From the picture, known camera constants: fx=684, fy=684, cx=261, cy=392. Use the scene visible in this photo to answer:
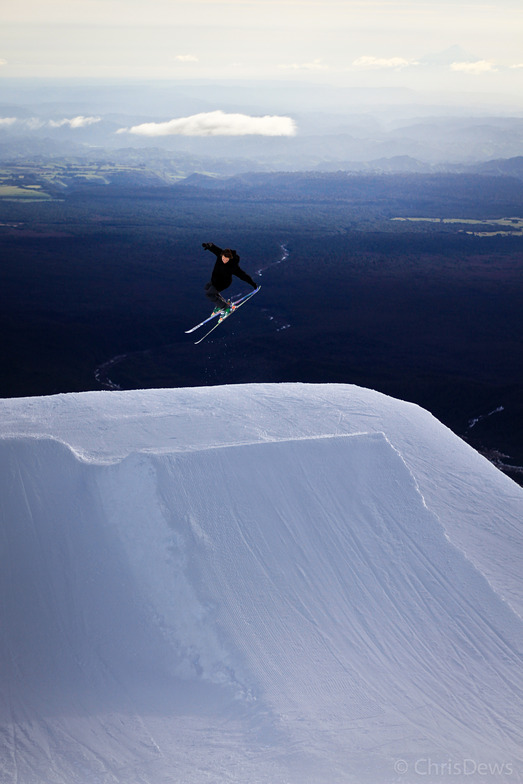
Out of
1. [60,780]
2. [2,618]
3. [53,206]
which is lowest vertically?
[60,780]

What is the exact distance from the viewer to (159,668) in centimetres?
1310

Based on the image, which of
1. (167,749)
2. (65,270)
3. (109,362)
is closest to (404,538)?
(167,749)

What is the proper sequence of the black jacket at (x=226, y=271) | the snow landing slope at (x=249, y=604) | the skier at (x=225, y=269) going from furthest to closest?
the black jacket at (x=226, y=271) → the skier at (x=225, y=269) → the snow landing slope at (x=249, y=604)

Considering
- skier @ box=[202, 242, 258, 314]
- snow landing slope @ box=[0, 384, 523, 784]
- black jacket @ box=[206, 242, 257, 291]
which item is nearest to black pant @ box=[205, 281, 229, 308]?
skier @ box=[202, 242, 258, 314]

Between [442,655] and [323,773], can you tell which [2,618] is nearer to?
[323,773]

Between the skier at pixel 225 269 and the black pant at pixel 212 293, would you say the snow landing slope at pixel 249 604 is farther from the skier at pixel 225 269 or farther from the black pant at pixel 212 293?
the skier at pixel 225 269

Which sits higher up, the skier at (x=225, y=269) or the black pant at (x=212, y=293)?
the skier at (x=225, y=269)

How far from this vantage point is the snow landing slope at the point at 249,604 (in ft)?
38.7

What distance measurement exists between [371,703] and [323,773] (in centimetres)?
186

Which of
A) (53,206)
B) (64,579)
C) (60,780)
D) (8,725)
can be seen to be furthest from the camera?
(53,206)

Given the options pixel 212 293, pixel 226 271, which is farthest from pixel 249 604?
pixel 226 271

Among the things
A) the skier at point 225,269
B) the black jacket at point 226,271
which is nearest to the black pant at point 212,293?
the skier at point 225,269

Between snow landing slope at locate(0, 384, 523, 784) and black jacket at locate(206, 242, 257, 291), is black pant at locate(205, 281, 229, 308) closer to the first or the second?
black jacket at locate(206, 242, 257, 291)

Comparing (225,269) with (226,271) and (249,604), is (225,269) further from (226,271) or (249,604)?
(249,604)
